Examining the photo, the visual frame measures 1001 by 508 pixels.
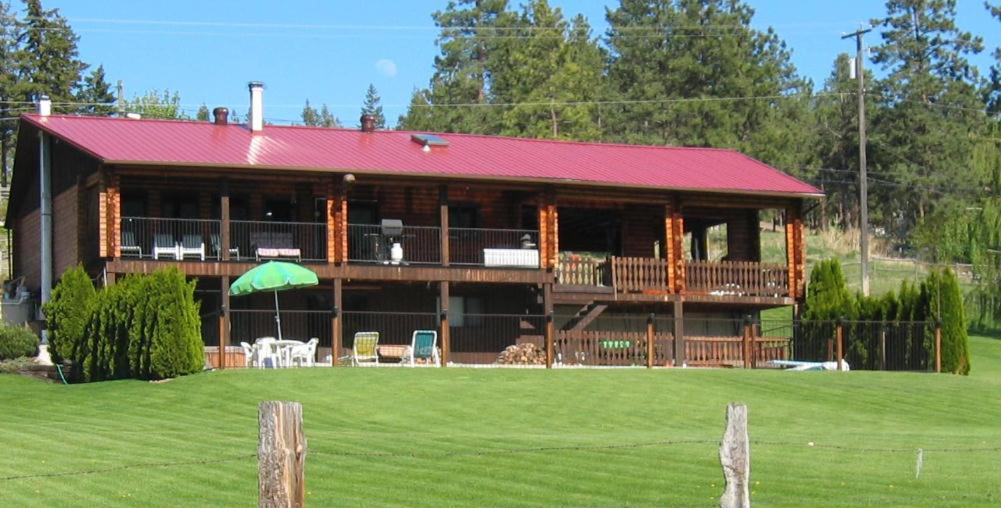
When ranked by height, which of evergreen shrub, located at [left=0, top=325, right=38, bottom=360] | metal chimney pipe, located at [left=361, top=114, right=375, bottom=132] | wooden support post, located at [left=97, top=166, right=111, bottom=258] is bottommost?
evergreen shrub, located at [left=0, top=325, right=38, bottom=360]

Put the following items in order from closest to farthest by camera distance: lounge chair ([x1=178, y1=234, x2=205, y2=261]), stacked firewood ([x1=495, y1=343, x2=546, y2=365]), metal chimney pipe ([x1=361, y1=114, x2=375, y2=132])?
lounge chair ([x1=178, y1=234, x2=205, y2=261]), stacked firewood ([x1=495, y1=343, x2=546, y2=365]), metal chimney pipe ([x1=361, y1=114, x2=375, y2=132])

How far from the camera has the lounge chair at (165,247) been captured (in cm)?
3388

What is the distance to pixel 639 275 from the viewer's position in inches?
1507

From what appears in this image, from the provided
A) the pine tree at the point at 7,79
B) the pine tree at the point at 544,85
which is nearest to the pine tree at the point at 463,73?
the pine tree at the point at 544,85

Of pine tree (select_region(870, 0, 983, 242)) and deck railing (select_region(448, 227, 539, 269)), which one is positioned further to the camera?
pine tree (select_region(870, 0, 983, 242))

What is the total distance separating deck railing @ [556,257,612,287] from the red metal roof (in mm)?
2046

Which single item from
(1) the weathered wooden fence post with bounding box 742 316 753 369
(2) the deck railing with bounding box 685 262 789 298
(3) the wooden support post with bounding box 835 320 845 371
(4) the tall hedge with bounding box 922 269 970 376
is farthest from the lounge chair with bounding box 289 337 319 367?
(4) the tall hedge with bounding box 922 269 970 376

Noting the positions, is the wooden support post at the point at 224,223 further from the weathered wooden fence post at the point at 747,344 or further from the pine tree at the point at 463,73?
the pine tree at the point at 463,73

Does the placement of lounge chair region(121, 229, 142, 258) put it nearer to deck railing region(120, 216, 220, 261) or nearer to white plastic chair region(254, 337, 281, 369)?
deck railing region(120, 216, 220, 261)

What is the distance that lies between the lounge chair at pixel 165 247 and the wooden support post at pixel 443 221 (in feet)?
18.8

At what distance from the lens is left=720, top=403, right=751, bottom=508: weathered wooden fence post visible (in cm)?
1214

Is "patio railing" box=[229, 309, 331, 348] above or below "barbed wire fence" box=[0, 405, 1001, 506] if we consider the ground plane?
above

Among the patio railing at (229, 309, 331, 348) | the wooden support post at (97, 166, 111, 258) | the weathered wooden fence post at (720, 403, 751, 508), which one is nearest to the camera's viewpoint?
the weathered wooden fence post at (720, 403, 751, 508)

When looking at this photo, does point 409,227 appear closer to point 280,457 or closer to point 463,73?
point 280,457
